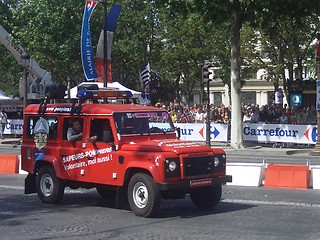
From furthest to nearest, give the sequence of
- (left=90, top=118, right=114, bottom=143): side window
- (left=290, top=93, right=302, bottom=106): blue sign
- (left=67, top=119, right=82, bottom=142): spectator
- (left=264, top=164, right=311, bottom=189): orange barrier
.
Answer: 1. (left=290, top=93, right=302, bottom=106): blue sign
2. (left=264, top=164, right=311, bottom=189): orange barrier
3. (left=67, top=119, right=82, bottom=142): spectator
4. (left=90, top=118, right=114, bottom=143): side window

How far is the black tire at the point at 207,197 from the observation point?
11.2 metres

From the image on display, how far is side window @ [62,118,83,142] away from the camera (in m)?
11.8

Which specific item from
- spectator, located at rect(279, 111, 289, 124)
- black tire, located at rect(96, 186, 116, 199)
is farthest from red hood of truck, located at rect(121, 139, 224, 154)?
spectator, located at rect(279, 111, 289, 124)

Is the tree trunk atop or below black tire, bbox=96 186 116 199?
atop

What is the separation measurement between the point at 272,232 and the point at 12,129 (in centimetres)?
2933

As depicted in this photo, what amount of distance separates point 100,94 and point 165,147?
2654 mm

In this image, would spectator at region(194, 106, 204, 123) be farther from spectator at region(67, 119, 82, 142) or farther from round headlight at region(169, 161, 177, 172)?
round headlight at region(169, 161, 177, 172)

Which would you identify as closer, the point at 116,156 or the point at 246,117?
the point at 116,156

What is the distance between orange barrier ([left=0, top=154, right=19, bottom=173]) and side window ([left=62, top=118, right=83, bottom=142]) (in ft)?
19.3

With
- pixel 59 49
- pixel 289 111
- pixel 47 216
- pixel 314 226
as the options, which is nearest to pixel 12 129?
pixel 59 49

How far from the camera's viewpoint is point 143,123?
38.1ft

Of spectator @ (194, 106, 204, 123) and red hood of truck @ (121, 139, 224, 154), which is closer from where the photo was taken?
red hood of truck @ (121, 139, 224, 154)

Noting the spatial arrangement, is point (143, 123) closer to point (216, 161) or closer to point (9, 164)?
point (216, 161)

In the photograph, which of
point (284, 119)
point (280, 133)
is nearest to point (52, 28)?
point (284, 119)
